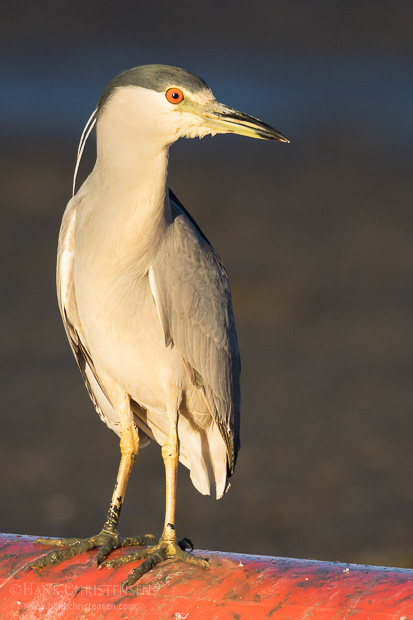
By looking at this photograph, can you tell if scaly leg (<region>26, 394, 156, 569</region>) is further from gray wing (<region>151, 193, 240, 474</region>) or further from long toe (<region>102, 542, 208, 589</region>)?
gray wing (<region>151, 193, 240, 474</region>)

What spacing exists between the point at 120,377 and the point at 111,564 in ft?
2.14

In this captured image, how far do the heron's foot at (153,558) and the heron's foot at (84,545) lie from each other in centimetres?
8

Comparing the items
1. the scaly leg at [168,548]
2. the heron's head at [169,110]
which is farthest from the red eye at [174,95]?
the scaly leg at [168,548]

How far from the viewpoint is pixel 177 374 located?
3070mm

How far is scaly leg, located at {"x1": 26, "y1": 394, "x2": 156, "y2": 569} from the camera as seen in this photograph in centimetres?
275

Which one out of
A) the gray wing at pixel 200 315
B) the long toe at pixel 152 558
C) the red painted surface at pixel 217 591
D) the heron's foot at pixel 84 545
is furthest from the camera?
the gray wing at pixel 200 315

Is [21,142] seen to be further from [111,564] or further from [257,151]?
[111,564]

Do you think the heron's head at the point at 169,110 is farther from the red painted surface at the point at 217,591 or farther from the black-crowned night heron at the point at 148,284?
the red painted surface at the point at 217,591

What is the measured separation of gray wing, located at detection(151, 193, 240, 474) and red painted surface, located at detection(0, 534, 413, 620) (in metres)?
0.68

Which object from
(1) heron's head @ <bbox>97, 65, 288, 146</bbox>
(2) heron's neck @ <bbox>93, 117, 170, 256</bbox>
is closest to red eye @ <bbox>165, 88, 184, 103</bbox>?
(1) heron's head @ <bbox>97, 65, 288, 146</bbox>

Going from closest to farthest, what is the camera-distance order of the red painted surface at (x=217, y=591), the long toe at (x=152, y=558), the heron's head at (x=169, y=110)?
the red painted surface at (x=217, y=591), the long toe at (x=152, y=558), the heron's head at (x=169, y=110)

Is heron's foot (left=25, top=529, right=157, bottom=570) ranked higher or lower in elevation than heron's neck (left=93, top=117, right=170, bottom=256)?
lower

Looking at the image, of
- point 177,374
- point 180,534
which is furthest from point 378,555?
point 177,374

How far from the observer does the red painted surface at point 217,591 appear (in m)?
2.29
